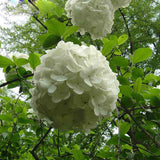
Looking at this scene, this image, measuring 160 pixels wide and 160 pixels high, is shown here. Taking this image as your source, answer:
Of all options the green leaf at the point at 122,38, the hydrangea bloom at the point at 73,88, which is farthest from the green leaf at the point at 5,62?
the green leaf at the point at 122,38

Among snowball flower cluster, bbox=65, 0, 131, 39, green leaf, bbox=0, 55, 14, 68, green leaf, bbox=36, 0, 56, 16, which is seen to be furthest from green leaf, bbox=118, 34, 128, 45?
green leaf, bbox=0, 55, 14, 68

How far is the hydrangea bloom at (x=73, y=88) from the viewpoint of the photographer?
590 millimetres

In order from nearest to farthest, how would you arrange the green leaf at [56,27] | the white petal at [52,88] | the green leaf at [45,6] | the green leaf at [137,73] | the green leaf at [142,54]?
the white petal at [52,88], the green leaf at [56,27], the green leaf at [142,54], the green leaf at [137,73], the green leaf at [45,6]

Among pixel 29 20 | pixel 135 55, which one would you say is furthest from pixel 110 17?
pixel 29 20

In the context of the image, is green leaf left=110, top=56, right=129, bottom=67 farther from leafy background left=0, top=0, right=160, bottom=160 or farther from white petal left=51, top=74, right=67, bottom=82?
white petal left=51, top=74, right=67, bottom=82

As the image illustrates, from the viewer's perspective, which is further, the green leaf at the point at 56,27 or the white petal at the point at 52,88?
the green leaf at the point at 56,27

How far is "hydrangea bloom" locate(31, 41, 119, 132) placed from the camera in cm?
59

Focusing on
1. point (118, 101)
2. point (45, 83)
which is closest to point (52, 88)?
point (45, 83)

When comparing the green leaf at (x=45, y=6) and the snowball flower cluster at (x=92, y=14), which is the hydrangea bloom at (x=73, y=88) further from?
the green leaf at (x=45, y=6)

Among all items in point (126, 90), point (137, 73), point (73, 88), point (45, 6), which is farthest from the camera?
point (45, 6)

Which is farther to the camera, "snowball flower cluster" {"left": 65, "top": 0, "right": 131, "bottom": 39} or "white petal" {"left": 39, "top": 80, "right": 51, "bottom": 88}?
"snowball flower cluster" {"left": 65, "top": 0, "right": 131, "bottom": 39}

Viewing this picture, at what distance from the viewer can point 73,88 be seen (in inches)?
22.5

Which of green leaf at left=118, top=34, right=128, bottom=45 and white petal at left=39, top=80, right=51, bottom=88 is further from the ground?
green leaf at left=118, top=34, right=128, bottom=45

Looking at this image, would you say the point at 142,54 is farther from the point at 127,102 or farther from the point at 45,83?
the point at 45,83
